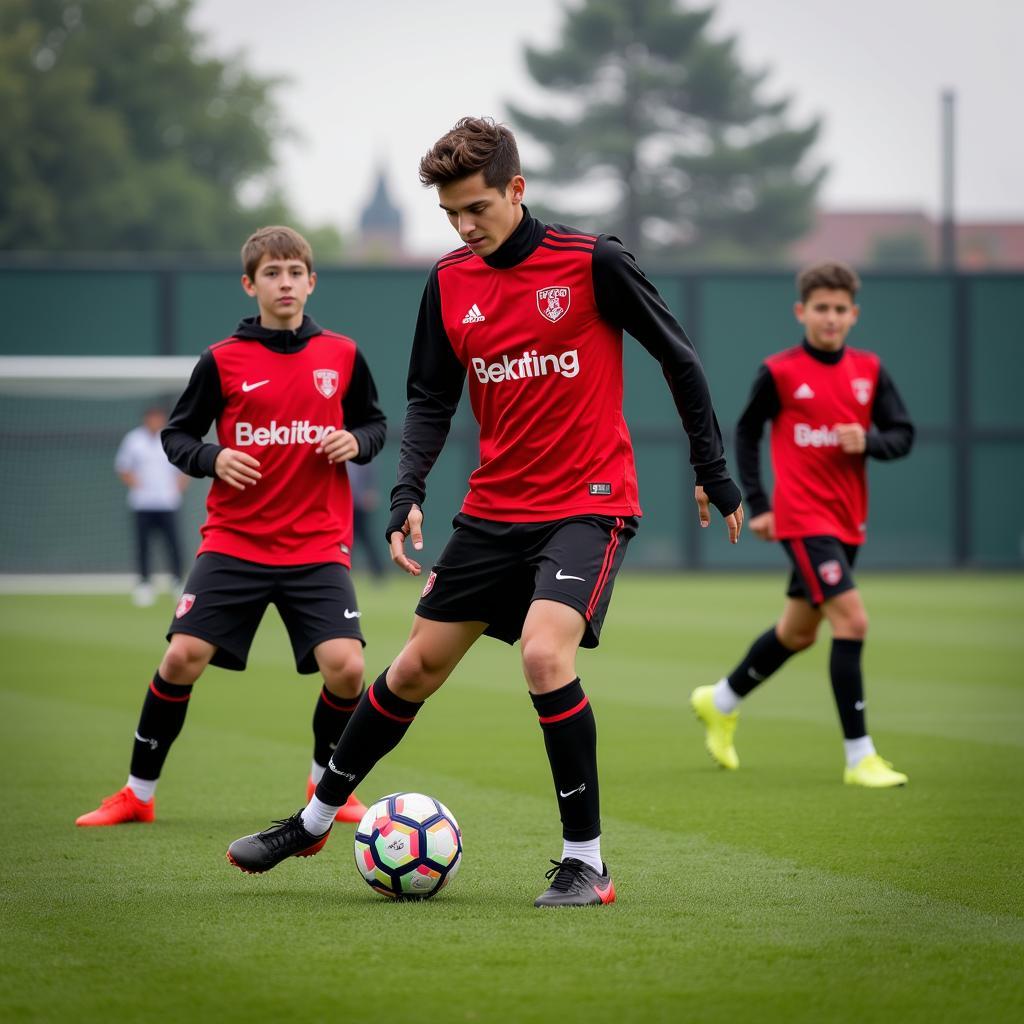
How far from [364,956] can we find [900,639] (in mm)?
10953

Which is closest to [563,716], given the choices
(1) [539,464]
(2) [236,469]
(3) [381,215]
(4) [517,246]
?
(1) [539,464]

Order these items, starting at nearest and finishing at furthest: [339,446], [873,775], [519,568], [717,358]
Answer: [519,568] < [339,446] < [873,775] < [717,358]

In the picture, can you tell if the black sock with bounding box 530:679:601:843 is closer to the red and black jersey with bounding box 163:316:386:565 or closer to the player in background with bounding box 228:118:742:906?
the player in background with bounding box 228:118:742:906

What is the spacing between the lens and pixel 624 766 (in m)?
7.76

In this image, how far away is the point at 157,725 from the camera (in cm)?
629

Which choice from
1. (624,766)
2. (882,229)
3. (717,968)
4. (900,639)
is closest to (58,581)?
(900,639)

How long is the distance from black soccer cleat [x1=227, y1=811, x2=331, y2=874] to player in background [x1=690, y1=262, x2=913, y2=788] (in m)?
2.95

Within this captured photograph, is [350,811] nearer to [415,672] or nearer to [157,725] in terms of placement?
[157,725]

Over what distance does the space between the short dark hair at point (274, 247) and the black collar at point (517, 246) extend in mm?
1514

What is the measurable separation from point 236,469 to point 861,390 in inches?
121

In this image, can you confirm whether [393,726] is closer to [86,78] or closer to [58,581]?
[58,581]

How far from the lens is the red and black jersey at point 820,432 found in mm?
7648

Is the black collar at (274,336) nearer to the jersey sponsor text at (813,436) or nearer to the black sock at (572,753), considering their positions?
the black sock at (572,753)

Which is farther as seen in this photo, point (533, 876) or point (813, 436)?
point (813, 436)
